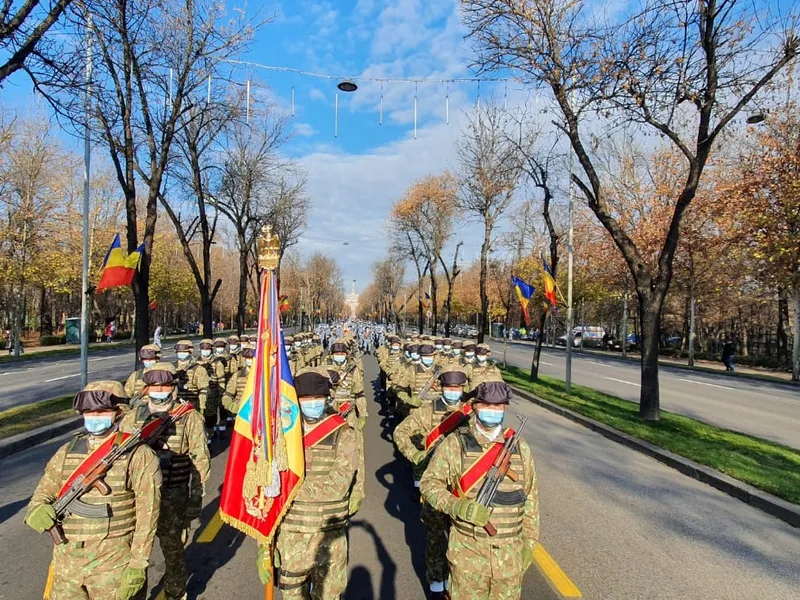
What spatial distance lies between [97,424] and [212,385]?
6.43m

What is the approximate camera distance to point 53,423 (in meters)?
9.70

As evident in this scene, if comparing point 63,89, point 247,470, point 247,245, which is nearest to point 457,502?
point 247,470

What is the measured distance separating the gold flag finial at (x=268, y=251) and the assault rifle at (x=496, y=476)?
2.05 metres

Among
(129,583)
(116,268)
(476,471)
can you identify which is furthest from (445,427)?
(116,268)

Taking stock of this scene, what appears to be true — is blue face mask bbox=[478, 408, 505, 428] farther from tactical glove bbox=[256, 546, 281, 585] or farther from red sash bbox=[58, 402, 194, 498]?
red sash bbox=[58, 402, 194, 498]

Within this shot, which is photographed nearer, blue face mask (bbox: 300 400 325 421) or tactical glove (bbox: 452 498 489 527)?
tactical glove (bbox: 452 498 489 527)

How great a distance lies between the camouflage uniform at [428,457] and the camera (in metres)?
4.07

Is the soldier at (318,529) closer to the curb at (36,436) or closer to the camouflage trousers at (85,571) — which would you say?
the camouflage trousers at (85,571)

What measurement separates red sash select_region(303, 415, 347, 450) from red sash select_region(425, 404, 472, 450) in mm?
1618

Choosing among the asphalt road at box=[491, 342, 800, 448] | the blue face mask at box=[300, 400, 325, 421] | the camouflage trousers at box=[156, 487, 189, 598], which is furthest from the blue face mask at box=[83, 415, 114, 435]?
the asphalt road at box=[491, 342, 800, 448]

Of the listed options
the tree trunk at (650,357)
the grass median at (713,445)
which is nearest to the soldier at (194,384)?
the grass median at (713,445)

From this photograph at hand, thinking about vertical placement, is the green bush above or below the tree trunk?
below

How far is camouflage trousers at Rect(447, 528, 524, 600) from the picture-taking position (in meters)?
2.95

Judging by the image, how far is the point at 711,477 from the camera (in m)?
7.03
